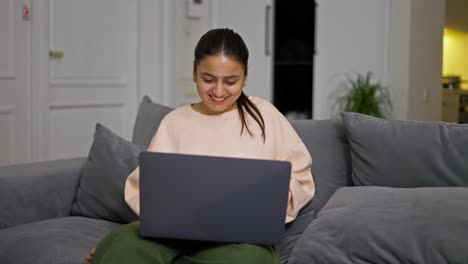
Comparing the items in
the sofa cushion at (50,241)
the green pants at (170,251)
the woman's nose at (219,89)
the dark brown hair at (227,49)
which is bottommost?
the sofa cushion at (50,241)

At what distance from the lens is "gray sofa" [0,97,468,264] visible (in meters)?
1.76

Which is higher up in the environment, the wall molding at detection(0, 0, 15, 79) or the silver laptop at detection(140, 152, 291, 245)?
the wall molding at detection(0, 0, 15, 79)

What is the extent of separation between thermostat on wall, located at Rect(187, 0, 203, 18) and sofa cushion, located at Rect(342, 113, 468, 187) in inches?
129

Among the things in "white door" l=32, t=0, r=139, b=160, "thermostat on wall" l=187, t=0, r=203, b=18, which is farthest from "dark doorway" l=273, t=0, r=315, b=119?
"white door" l=32, t=0, r=139, b=160

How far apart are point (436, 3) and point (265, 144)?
12.5ft

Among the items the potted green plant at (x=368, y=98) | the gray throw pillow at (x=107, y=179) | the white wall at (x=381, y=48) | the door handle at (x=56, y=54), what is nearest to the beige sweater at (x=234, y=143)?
the gray throw pillow at (x=107, y=179)

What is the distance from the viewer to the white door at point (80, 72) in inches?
170

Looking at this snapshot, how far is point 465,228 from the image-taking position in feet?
5.66

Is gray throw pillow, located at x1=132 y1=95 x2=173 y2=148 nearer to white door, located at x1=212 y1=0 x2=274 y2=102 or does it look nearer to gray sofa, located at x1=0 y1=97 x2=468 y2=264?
gray sofa, located at x1=0 y1=97 x2=468 y2=264

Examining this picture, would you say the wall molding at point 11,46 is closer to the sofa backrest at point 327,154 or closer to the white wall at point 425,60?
the sofa backrest at point 327,154


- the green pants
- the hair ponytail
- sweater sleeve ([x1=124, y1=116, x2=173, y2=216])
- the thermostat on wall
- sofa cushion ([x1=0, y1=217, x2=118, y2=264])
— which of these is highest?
the thermostat on wall

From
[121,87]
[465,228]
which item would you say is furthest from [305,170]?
[121,87]

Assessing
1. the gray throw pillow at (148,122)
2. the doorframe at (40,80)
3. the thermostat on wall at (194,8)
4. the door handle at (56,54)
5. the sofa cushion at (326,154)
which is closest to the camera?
the sofa cushion at (326,154)

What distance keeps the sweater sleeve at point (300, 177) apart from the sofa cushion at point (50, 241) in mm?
602
